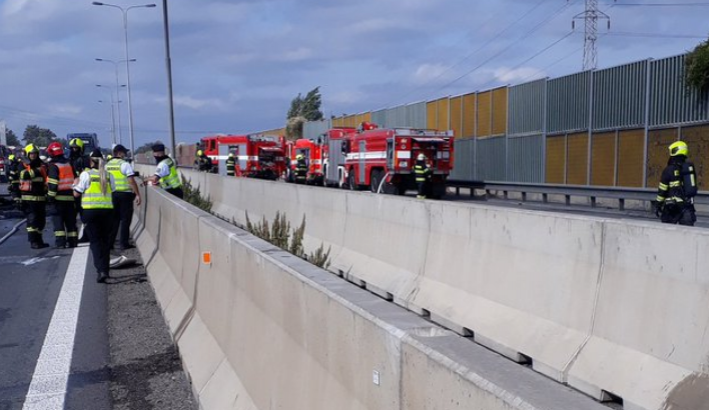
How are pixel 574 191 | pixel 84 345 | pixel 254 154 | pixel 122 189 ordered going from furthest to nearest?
pixel 254 154 < pixel 574 191 < pixel 122 189 < pixel 84 345

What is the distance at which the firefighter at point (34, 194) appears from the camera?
54.0 feet

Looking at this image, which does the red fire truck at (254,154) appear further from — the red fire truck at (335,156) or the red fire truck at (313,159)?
the red fire truck at (335,156)

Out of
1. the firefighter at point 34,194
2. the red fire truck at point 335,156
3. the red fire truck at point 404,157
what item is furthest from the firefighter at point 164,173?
the red fire truck at point 335,156

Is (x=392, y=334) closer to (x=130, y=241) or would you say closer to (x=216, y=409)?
(x=216, y=409)

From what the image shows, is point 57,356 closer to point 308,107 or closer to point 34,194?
point 34,194

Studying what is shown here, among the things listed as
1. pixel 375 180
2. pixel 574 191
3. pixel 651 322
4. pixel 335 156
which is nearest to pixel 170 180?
pixel 574 191

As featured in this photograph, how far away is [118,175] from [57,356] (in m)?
7.51

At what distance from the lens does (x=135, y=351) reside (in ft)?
26.0

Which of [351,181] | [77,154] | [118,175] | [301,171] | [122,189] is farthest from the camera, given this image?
[301,171]

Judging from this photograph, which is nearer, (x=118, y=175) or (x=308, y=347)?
(x=308, y=347)

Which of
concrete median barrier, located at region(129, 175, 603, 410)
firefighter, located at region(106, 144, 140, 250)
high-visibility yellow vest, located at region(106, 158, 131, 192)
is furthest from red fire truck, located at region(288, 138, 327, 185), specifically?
concrete median barrier, located at region(129, 175, 603, 410)

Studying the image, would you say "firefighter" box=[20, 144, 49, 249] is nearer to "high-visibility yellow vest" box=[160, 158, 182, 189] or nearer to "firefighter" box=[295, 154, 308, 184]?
"high-visibility yellow vest" box=[160, 158, 182, 189]

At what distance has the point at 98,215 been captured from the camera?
38.8 feet

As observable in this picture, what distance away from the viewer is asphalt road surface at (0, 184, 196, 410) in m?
6.52
